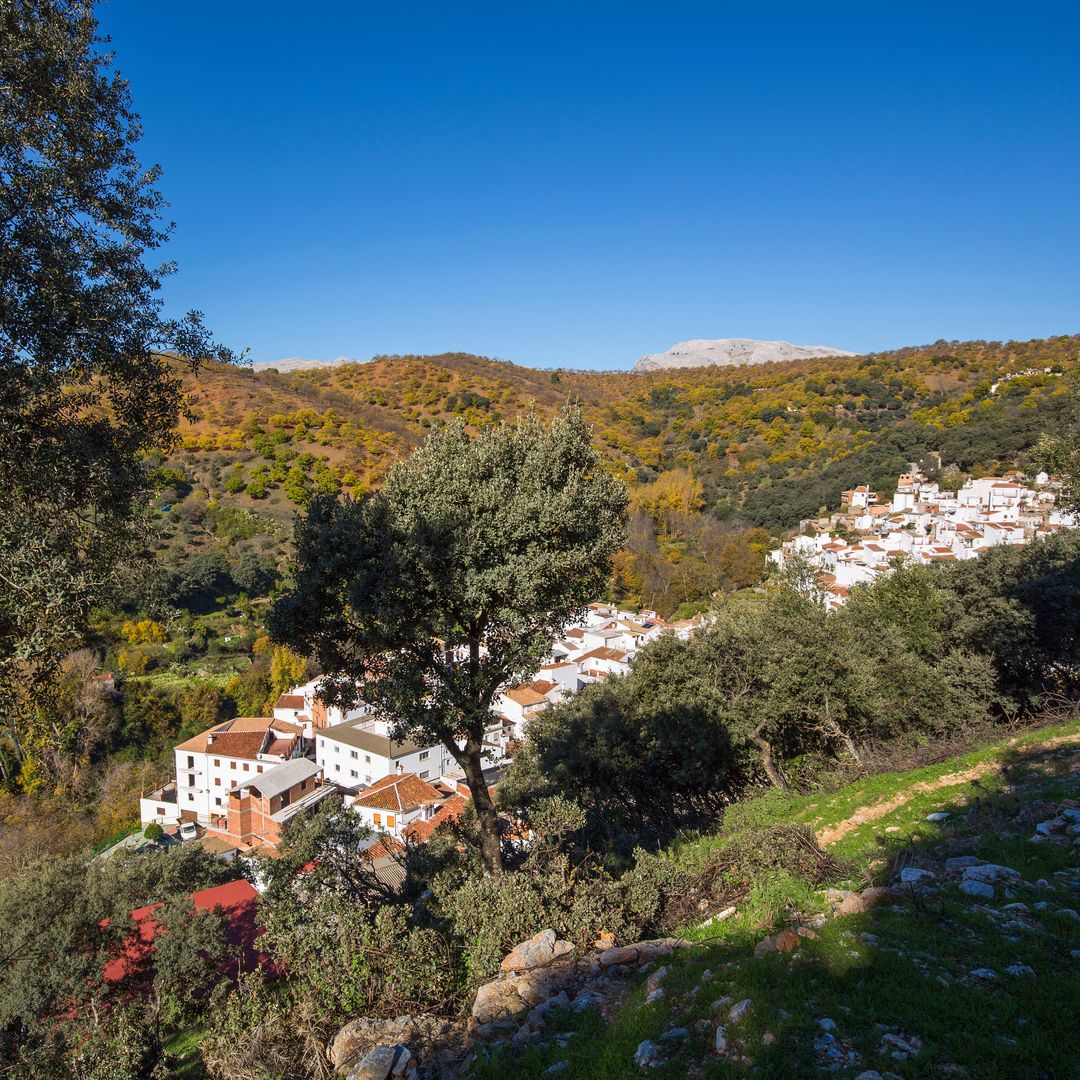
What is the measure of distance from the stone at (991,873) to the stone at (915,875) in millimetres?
261

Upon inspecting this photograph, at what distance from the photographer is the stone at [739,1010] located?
3713 mm

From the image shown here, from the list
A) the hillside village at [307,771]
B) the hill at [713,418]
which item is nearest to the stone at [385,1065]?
the hillside village at [307,771]

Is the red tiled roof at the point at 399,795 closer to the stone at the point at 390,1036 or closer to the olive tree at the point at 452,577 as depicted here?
the olive tree at the point at 452,577

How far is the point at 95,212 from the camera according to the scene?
549 centimetres

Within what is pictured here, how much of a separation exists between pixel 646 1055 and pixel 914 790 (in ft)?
23.2

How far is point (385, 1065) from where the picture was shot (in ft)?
13.5

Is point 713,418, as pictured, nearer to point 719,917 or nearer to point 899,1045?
point 719,917

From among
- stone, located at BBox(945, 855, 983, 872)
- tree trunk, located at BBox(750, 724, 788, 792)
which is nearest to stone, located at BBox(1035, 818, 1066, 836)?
stone, located at BBox(945, 855, 983, 872)

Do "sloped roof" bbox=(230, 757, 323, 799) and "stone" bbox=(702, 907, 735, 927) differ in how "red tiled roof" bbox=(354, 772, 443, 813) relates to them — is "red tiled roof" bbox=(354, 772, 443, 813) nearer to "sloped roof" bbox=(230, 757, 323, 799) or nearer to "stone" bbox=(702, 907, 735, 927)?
"sloped roof" bbox=(230, 757, 323, 799)

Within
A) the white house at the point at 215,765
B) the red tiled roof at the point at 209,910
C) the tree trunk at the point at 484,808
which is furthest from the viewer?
the white house at the point at 215,765

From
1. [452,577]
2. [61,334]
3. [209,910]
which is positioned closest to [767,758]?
[452,577]

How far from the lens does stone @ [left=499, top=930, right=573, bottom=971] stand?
5.38m

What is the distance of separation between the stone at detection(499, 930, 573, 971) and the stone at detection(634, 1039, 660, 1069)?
1.78 metres

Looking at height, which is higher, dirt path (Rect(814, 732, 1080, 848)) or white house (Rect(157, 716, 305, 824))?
dirt path (Rect(814, 732, 1080, 848))
